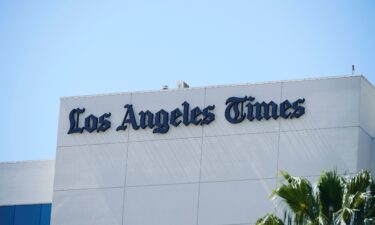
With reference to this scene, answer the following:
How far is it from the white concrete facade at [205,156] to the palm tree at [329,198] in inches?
355

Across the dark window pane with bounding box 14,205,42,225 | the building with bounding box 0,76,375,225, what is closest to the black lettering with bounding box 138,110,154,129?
the building with bounding box 0,76,375,225

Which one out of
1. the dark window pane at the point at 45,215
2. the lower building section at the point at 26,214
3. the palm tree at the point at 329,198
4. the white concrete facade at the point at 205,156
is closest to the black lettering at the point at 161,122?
the white concrete facade at the point at 205,156

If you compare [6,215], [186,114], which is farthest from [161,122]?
[6,215]

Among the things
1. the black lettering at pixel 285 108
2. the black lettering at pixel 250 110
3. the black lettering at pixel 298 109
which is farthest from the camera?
the black lettering at pixel 250 110

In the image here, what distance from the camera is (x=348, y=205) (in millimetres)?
42406

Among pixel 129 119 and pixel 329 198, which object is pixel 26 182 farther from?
pixel 329 198

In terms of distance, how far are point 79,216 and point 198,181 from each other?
516 centimetres

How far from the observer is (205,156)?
5472cm

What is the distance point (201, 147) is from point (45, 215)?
8.21m

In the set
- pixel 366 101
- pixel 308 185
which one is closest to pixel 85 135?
pixel 366 101

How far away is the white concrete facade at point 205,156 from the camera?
53094 millimetres

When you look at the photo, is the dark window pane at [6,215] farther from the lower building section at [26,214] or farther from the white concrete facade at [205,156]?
the white concrete facade at [205,156]

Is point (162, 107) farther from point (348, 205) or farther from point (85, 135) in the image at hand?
point (348, 205)

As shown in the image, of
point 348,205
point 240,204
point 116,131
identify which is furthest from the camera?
point 116,131
